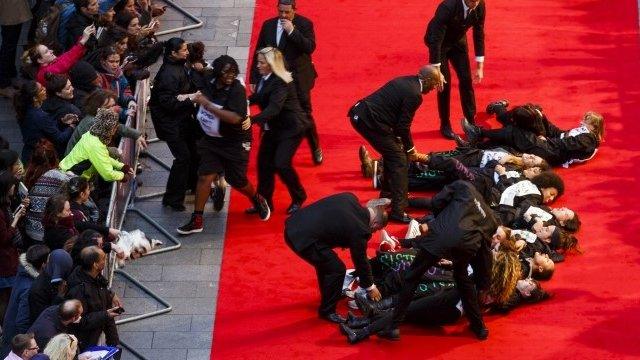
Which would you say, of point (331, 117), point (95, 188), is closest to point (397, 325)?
point (95, 188)

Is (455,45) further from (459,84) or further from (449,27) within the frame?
(459,84)

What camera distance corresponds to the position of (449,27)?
1479 cm

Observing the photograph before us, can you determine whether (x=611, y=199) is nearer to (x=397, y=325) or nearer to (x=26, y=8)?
(x=397, y=325)

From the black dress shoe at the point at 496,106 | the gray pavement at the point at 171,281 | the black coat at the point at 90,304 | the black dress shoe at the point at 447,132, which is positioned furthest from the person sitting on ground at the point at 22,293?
the black dress shoe at the point at 496,106

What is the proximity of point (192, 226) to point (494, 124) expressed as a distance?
12.1 feet

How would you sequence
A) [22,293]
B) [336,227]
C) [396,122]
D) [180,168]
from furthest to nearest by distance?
[180,168]
[396,122]
[336,227]
[22,293]

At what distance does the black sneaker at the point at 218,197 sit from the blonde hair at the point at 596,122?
148 inches

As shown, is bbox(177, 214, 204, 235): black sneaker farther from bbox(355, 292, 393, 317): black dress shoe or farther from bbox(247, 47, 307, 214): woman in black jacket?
bbox(355, 292, 393, 317): black dress shoe

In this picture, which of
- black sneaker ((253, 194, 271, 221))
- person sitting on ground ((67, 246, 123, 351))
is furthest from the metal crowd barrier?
person sitting on ground ((67, 246, 123, 351))

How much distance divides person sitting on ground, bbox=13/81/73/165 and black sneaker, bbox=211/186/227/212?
1.61 m

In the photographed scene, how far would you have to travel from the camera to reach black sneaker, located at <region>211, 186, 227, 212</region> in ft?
46.5

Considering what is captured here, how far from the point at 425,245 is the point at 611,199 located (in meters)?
3.17

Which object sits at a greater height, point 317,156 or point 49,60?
point 49,60

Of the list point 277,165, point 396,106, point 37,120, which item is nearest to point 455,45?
point 396,106
